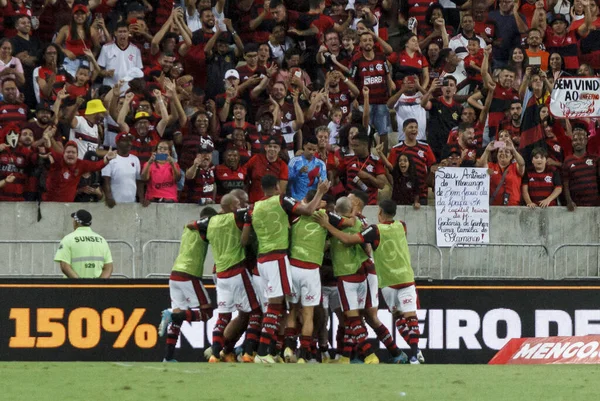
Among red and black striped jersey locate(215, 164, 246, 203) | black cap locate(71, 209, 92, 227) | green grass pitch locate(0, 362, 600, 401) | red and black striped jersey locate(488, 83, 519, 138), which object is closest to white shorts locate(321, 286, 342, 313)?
green grass pitch locate(0, 362, 600, 401)

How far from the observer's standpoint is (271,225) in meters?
14.2

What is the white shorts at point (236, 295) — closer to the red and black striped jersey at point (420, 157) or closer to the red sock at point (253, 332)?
the red sock at point (253, 332)

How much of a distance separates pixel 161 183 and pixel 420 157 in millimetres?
3967

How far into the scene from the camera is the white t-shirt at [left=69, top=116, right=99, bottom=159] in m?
18.4

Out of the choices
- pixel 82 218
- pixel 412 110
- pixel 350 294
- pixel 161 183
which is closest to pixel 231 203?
pixel 350 294

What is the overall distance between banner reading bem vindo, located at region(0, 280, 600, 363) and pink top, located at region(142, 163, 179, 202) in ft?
7.69

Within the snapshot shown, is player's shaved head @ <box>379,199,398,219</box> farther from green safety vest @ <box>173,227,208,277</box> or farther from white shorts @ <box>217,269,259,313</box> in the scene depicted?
green safety vest @ <box>173,227,208,277</box>

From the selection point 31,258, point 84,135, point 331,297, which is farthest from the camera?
point 84,135

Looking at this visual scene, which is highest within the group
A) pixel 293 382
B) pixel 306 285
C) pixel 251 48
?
pixel 251 48

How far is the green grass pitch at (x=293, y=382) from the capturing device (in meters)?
9.52

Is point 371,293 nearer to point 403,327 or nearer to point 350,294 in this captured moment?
point 350,294

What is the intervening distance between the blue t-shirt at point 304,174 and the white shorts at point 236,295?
353cm

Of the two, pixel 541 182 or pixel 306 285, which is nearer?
pixel 306 285

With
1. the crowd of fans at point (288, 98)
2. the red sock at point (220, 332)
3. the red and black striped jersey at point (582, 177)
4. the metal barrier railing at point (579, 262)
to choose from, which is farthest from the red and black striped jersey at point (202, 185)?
the red and black striped jersey at point (582, 177)
